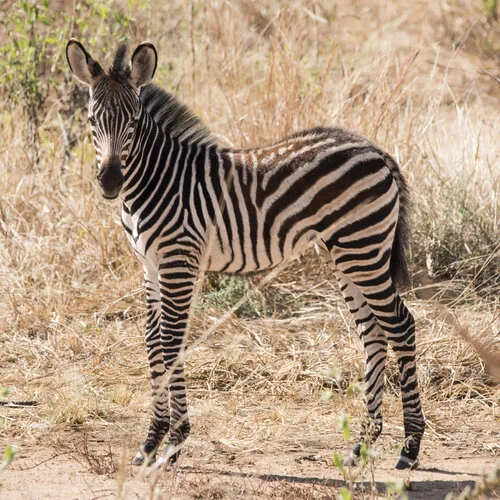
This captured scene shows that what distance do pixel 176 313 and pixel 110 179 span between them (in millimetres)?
871

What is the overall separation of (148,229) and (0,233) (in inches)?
128

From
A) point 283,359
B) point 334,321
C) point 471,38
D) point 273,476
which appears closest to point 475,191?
point 334,321

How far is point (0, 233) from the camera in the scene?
7.56 meters

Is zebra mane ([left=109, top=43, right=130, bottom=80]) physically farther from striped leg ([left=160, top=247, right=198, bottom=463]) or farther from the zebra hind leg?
the zebra hind leg

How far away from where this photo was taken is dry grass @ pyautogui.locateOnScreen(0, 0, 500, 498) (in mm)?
5605

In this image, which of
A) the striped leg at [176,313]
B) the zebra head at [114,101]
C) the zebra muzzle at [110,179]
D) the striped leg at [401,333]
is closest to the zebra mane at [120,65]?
the zebra head at [114,101]

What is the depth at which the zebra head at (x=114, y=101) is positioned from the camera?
4527mm

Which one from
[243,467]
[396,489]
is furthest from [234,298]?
[396,489]

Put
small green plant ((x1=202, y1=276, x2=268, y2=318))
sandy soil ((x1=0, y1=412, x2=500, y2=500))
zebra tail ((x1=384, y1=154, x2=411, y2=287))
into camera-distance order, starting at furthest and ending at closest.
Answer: small green plant ((x1=202, y1=276, x2=268, y2=318))
zebra tail ((x1=384, y1=154, x2=411, y2=287))
sandy soil ((x1=0, y1=412, x2=500, y2=500))

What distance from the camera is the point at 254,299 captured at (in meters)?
7.07

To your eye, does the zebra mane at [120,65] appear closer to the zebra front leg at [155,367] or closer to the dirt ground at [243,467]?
the zebra front leg at [155,367]

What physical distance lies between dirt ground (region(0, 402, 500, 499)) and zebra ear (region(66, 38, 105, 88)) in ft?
6.87

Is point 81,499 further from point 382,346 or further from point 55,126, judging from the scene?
point 55,126

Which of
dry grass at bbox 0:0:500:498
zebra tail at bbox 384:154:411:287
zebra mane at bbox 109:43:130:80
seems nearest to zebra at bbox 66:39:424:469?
zebra mane at bbox 109:43:130:80
